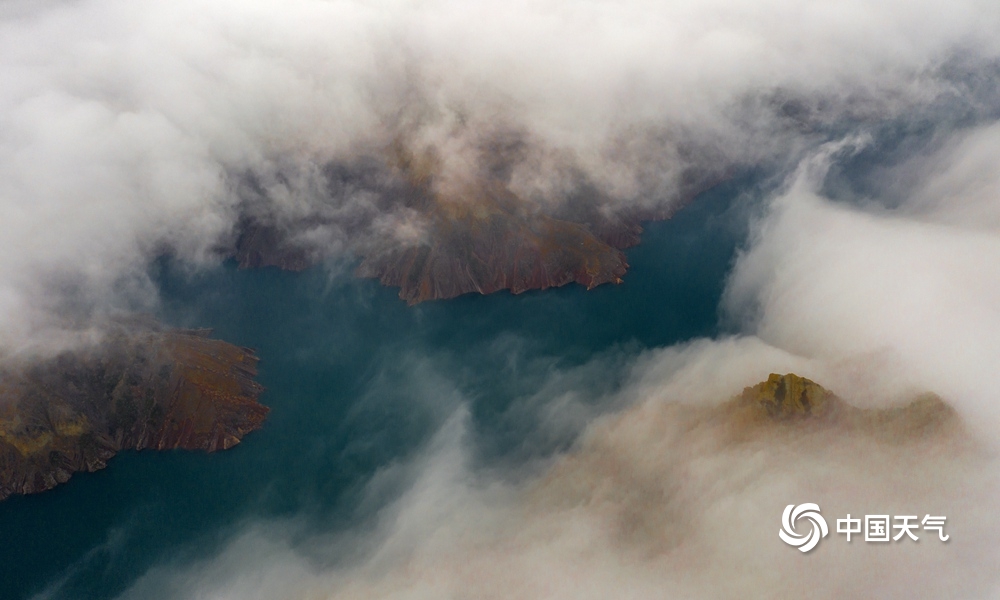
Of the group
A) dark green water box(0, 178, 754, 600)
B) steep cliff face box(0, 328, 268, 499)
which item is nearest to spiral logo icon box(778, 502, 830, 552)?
dark green water box(0, 178, 754, 600)

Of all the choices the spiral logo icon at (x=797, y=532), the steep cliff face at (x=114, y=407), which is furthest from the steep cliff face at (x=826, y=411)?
the steep cliff face at (x=114, y=407)

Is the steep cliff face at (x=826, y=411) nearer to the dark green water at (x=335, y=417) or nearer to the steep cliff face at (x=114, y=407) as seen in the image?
the dark green water at (x=335, y=417)

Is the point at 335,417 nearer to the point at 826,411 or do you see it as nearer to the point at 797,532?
the point at 797,532

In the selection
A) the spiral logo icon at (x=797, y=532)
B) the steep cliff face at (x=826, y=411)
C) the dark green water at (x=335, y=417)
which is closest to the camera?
the spiral logo icon at (x=797, y=532)

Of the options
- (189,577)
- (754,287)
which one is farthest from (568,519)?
(754,287)

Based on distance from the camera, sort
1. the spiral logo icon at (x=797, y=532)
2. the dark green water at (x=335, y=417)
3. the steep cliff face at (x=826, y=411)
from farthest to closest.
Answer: the dark green water at (x=335, y=417) → the steep cliff face at (x=826, y=411) → the spiral logo icon at (x=797, y=532)

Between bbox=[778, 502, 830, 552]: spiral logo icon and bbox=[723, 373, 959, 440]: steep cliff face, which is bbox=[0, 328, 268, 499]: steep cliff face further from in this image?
bbox=[778, 502, 830, 552]: spiral logo icon
